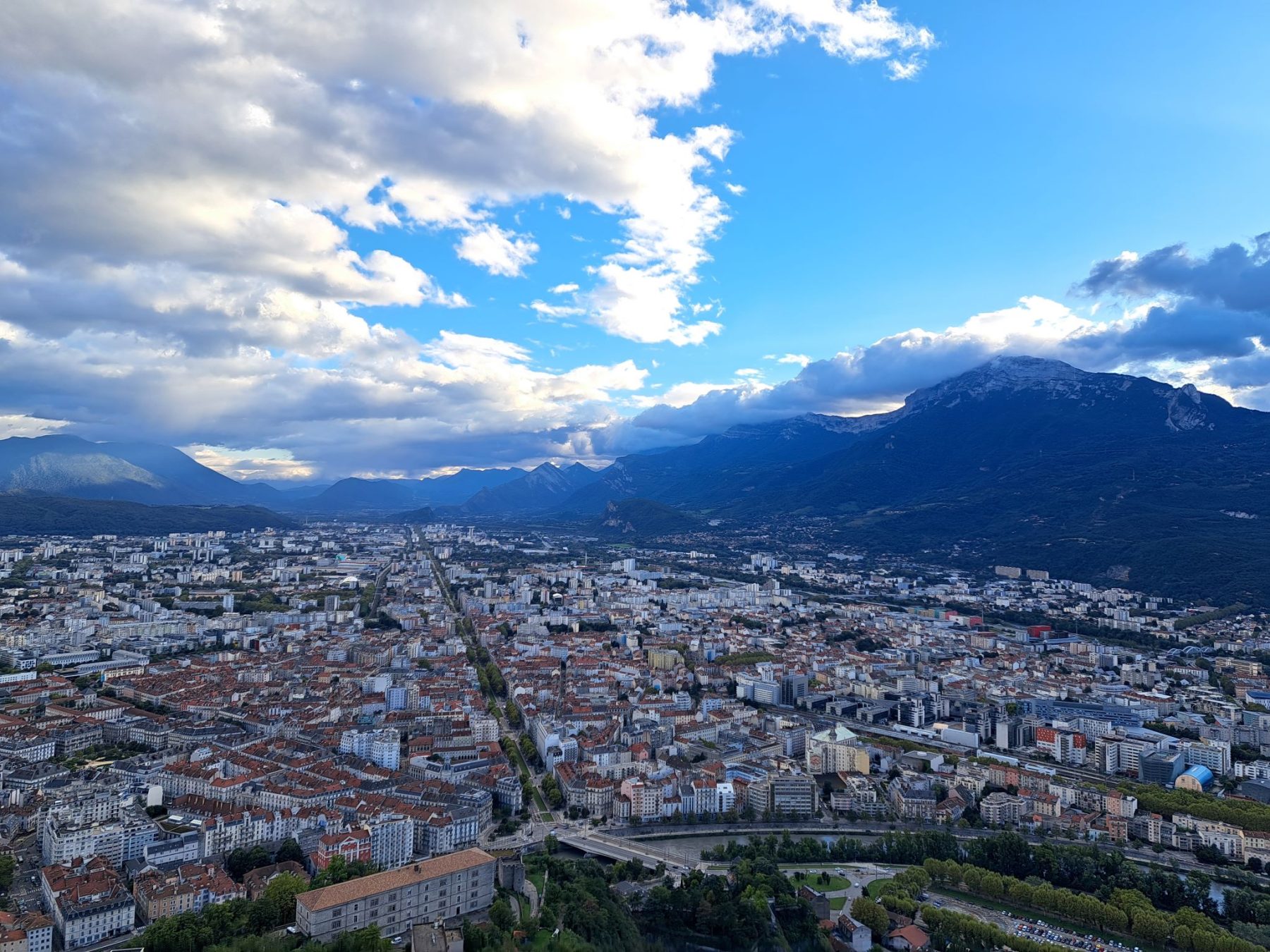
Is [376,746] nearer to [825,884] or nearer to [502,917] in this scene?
[502,917]

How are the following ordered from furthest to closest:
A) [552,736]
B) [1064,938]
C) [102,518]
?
[102,518]
[552,736]
[1064,938]

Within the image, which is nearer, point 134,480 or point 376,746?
point 376,746

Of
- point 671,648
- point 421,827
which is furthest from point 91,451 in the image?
point 421,827

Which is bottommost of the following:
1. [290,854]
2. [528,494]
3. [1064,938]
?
[1064,938]

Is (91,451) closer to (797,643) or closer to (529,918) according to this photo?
(797,643)

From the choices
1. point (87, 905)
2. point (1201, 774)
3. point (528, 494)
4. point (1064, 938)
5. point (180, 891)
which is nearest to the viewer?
point (87, 905)

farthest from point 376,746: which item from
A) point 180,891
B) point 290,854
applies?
point 180,891

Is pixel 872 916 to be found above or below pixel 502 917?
below
